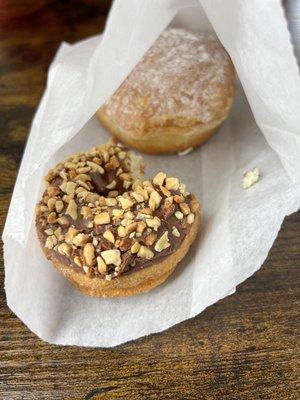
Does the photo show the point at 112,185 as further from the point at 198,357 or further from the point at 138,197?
the point at 198,357

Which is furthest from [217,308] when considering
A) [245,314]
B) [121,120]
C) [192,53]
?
[192,53]

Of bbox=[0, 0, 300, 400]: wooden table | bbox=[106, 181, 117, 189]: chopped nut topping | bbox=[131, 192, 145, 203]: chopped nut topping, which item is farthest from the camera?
bbox=[106, 181, 117, 189]: chopped nut topping

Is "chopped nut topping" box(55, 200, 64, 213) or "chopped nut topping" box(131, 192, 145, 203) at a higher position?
"chopped nut topping" box(55, 200, 64, 213)

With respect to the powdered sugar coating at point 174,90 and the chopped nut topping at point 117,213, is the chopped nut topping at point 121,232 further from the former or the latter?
the powdered sugar coating at point 174,90

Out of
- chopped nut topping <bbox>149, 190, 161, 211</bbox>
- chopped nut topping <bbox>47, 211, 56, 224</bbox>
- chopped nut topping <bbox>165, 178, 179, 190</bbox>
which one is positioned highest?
chopped nut topping <bbox>47, 211, 56, 224</bbox>

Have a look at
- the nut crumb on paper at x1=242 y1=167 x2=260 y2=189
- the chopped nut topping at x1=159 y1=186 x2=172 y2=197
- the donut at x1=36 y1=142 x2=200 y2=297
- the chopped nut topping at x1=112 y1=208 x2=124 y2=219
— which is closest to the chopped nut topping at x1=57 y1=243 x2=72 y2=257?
the donut at x1=36 y1=142 x2=200 y2=297

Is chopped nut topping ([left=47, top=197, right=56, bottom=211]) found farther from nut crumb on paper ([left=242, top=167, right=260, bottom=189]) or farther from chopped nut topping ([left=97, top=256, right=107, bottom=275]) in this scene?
nut crumb on paper ([left=242, top=167, right=260, bottom=189])

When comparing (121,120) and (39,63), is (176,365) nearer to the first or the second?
(121,120)
